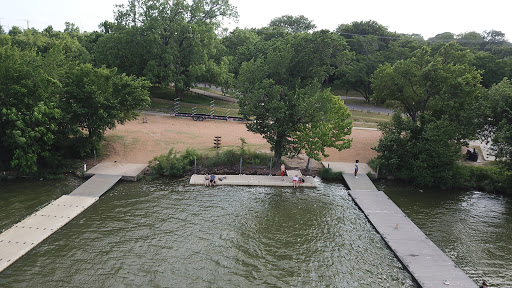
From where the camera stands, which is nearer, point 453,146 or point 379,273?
point 379,273

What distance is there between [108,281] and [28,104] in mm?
16517

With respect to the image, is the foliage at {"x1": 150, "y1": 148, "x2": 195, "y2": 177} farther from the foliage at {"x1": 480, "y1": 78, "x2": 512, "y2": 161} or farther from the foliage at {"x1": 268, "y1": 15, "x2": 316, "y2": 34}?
the foliage at {"x1": 268, "y1": 15, "x2": 316, "y2": 34}

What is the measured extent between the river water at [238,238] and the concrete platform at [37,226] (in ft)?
1.33

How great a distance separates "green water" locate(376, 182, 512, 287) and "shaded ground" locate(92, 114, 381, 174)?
21.6 feet

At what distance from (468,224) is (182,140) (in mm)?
25120

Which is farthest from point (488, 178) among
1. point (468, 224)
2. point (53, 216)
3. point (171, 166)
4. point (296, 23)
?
point (296, 23)

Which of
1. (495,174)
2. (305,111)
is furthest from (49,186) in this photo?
(495,174)

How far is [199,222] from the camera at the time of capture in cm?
2002

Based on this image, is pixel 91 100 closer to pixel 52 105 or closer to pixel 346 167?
pixel 52 105

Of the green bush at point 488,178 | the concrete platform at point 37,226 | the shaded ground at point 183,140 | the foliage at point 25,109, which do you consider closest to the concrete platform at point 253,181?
the shaded ground at point 183,140

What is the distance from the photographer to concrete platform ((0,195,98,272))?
1625cm

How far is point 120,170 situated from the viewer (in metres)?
27.3

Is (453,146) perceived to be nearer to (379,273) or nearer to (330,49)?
(330,49)

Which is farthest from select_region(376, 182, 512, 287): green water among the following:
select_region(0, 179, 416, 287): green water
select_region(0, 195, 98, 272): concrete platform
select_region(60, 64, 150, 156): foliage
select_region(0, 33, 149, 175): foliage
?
select_region(0, 33, 149, 175): foliage
